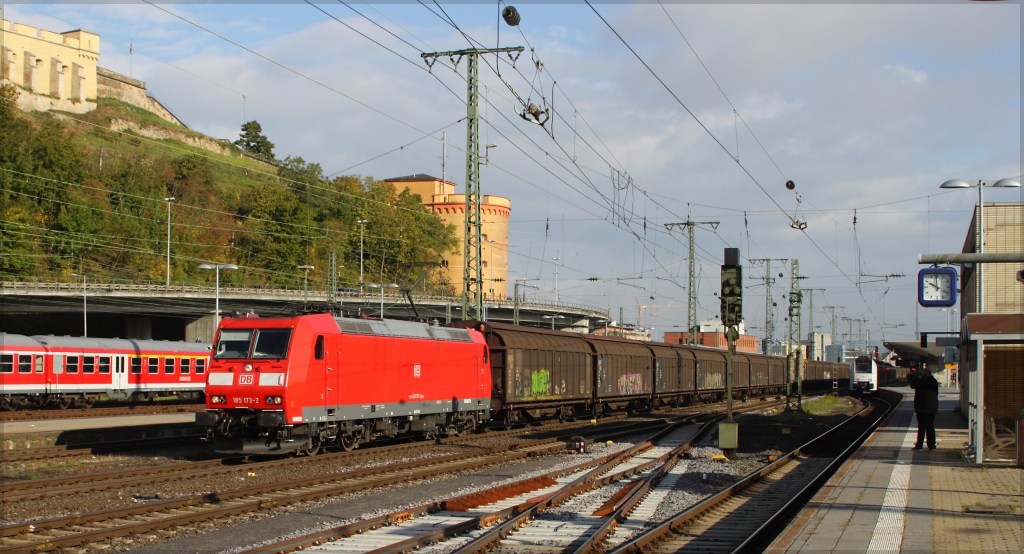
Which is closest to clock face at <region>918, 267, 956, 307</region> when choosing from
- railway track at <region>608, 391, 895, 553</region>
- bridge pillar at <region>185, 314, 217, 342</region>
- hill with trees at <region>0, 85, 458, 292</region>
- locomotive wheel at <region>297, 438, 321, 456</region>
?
railway track at <region>608, 391, 895, 553</region>

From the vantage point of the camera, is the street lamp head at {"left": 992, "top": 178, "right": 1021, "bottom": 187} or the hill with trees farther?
the hill with trees

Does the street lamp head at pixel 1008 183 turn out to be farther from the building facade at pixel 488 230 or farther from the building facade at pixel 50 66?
the building facade at pixel 50 66

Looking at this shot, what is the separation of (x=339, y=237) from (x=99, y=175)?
26.7 meters

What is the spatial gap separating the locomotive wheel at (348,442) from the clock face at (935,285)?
41.8 ft

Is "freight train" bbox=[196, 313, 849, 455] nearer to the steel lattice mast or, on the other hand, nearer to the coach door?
the steel lattice mast

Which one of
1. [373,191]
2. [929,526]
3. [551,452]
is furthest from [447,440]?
[373,191]

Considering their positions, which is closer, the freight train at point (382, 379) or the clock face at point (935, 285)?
the clock face at point (935, 285)

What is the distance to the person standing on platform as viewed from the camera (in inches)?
776

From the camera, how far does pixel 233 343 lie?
762 inches

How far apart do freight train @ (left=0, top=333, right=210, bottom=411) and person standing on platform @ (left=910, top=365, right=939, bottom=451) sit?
22776mm

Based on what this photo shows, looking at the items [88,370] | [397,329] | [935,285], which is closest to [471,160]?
[397,329]

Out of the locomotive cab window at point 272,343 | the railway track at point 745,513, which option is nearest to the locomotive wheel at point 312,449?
the locomotive cab window at point 272,343

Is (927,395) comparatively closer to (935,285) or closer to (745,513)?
(935,285)

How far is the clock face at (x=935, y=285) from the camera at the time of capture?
15070 mm
